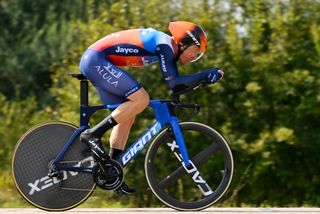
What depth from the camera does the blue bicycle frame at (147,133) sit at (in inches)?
261

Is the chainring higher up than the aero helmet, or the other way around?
the aero helmet

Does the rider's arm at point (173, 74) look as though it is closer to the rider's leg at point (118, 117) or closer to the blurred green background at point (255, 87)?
the rider's leg at point (118, 117)

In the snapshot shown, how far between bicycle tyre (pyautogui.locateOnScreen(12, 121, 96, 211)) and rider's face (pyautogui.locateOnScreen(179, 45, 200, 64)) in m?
1.12


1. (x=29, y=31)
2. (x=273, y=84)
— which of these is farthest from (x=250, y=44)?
(x=29, y=31)

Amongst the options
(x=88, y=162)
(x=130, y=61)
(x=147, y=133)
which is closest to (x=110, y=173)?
(x=88, y=162)

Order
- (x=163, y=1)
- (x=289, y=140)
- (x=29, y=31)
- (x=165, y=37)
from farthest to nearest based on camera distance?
(x=29, y=31) → (x=163, y=1) → (x=289, y=140) → (x=165, y=37)

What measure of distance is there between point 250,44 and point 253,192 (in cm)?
229

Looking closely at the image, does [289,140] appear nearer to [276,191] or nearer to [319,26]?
[276,191]

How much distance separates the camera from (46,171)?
6785 millimetres

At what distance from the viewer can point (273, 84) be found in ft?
39.3

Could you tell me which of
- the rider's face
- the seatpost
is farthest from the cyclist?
the seatpost

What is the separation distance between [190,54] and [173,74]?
279 millimetres

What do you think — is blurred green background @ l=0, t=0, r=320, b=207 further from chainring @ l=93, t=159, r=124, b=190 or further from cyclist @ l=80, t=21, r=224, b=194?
cyclist @ l=80, t=21, r=224, b=194

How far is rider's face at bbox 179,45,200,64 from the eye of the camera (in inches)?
256
